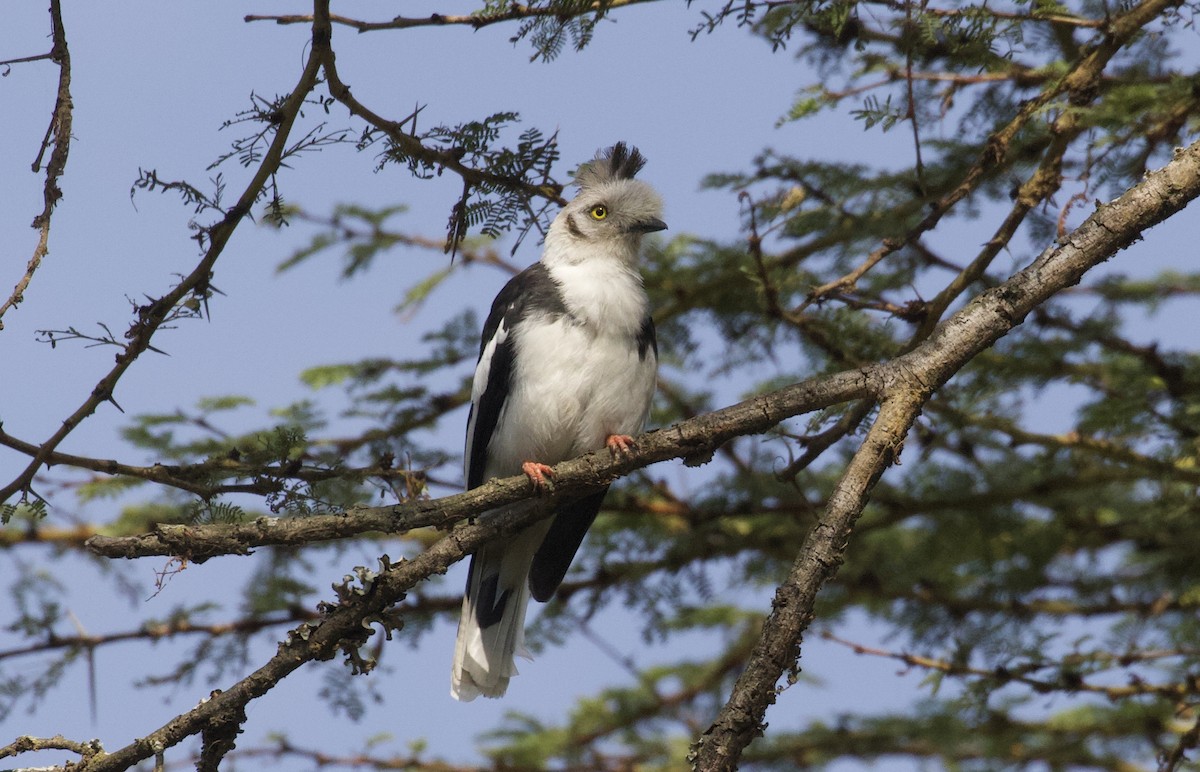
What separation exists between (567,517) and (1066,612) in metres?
3.11

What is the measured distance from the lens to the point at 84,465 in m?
4.07

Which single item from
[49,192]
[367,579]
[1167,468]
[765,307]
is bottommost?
[367,579]

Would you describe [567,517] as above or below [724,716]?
above

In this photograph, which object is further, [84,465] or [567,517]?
[567,517]

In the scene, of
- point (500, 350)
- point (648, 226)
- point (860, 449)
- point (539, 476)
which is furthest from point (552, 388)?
point (860, 449)

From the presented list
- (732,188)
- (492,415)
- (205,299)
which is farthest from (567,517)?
(205,299)

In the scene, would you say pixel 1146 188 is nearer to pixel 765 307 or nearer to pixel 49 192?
pixel 765 307

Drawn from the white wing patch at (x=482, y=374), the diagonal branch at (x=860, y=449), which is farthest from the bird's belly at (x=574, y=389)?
the diagonal branch at (x=860, y=449)

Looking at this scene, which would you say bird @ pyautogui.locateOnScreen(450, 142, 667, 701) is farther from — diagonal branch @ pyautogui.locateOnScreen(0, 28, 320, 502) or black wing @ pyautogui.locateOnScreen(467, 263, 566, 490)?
diagonal branch @ pyautogui.locateOnScreen(0, 28, 320, 502)

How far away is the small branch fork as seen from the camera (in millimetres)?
3625

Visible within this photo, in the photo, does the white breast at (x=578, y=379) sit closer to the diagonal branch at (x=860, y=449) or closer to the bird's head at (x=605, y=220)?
the bird's head at (x=605, y=220)

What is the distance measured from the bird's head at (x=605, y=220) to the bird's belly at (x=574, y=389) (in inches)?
30.7

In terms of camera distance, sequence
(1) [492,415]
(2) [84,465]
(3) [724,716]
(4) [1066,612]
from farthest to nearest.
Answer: (4) [1066,612], (1) [492,415], (2) [84,465], (3) [724,716]

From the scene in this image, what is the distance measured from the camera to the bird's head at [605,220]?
248 inches
